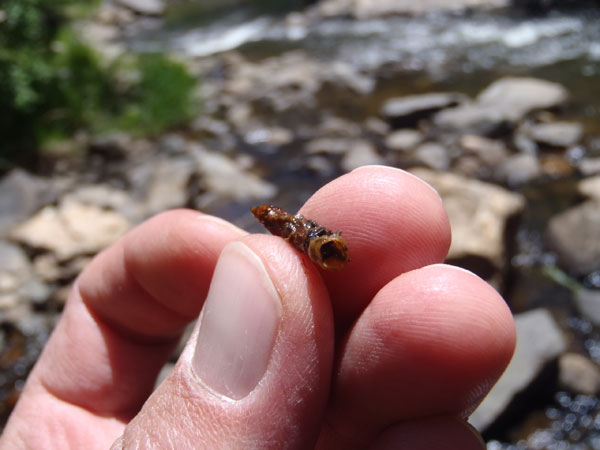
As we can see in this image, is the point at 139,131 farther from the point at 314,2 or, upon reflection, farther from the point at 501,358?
the point at 314,2

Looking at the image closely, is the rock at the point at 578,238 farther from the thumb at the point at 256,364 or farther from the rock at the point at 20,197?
the rock at the point at 20,197

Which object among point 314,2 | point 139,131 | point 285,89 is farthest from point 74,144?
point 314,2

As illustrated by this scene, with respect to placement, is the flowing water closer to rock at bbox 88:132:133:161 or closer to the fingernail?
rock at bbox 88:132:133:161

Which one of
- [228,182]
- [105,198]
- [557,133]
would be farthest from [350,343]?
[557,133]

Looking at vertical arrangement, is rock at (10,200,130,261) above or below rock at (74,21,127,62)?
below

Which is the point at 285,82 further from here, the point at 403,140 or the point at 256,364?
the point at 256,364

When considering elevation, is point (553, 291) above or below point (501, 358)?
below

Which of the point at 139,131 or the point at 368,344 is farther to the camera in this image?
the point at 139,131

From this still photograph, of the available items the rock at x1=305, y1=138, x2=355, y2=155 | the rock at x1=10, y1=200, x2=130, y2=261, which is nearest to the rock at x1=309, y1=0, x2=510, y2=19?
the rock at x1=305, y1=138, x2=355, y2=155
